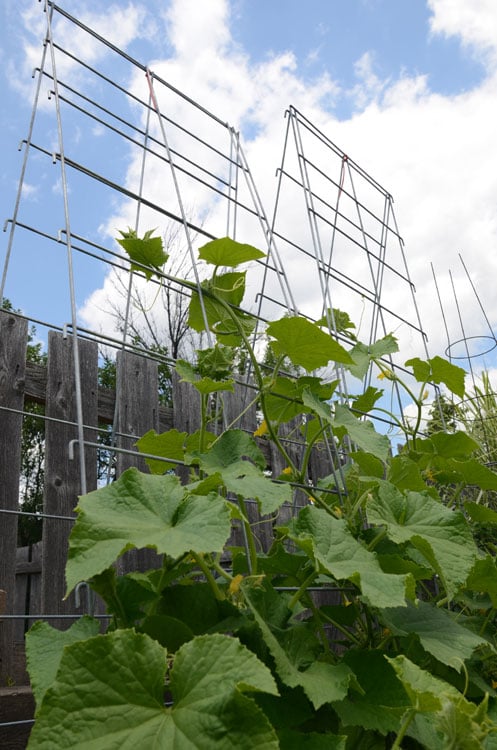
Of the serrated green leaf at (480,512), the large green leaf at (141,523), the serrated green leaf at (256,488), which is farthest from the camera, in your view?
the serrated green leaf at (480,512)

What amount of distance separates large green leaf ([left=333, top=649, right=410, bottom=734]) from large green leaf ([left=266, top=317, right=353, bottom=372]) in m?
0.51

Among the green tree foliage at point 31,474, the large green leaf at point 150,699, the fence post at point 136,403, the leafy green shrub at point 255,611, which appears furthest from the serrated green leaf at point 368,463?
the green tree foliage at point 31,474

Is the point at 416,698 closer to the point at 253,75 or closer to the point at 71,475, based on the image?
the point at 71,475

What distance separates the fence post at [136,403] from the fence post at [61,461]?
101mm

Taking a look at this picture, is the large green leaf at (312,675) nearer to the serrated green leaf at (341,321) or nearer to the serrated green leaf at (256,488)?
the serrated green leaf at (256,488)

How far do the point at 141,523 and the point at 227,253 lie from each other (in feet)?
2.09

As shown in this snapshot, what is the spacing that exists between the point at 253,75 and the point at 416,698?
11.4ft

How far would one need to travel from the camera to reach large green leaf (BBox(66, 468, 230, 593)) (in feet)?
2.15

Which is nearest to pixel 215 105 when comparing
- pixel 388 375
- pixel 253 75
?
pixel 253 75

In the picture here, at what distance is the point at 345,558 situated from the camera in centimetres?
88

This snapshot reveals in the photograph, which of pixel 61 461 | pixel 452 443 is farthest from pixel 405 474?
pixel 61 461

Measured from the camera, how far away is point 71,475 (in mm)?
1915

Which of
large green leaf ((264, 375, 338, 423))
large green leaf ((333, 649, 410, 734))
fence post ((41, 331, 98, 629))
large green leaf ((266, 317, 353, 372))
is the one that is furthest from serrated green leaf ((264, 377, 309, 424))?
fence post ((41, 331, 98, 629))

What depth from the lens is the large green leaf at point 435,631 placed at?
90 centimetres
